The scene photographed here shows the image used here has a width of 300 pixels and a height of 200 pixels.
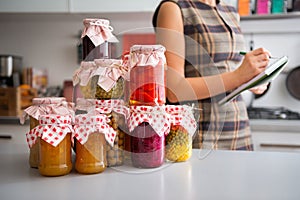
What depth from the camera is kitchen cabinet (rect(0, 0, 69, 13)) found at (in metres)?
2.04

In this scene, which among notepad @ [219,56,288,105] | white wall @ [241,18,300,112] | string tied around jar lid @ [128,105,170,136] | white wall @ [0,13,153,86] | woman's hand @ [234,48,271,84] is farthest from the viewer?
white wall @ [0,13,153,86]

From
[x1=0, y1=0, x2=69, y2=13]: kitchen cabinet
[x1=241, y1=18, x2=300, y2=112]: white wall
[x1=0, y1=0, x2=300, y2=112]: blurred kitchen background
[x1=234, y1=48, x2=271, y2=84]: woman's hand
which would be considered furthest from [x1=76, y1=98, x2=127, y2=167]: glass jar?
[x1=241, y1=18, x2=300, y2=112]: white wall

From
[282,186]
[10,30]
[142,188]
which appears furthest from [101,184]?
[10,30]

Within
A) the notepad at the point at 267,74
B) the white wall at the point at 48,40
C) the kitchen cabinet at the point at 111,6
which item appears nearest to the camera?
the notepad at the point at 267,74

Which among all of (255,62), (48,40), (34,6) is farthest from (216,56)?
(48,40)

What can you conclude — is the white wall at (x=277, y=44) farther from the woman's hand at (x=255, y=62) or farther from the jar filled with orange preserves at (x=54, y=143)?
the jar filled with orange preserves at (x=54, y=143)

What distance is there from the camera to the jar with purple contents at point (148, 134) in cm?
67

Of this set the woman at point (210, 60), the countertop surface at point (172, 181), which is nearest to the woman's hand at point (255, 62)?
the woman at point (210, 60)

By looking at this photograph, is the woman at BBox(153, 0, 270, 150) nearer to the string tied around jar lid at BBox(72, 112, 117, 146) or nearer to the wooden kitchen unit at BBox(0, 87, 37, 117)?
the string tied around jar lid at BBox(72, 112, 117, 146)

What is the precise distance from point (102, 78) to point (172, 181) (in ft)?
0.75

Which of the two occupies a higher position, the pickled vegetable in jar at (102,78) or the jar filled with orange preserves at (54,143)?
the pickled vegetable in jar at (102,78)

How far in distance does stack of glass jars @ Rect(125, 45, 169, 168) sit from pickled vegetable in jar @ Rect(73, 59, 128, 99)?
24 mm

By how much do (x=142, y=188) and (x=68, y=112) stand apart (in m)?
0.21

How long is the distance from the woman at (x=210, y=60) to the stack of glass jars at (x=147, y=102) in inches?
5.2
